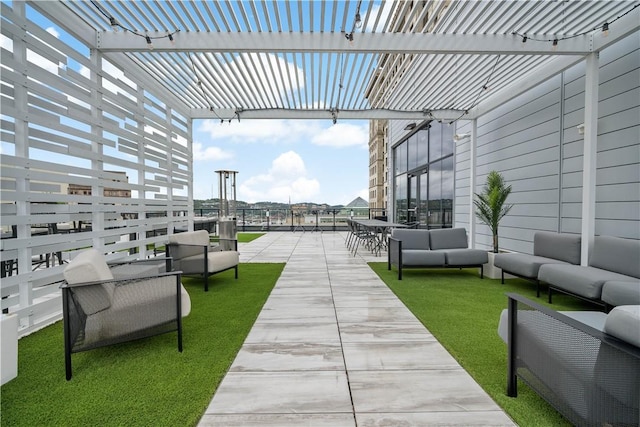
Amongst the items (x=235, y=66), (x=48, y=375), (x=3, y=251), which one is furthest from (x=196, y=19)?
(x=48, y=375)

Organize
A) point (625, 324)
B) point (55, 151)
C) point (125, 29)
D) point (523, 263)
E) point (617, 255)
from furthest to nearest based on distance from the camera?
point (523, 263) → point (125, 29) → point (617, 255) → point (55, 151) → point (625, 324)

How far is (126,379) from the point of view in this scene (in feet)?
6.17

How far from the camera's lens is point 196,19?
338 centimetres

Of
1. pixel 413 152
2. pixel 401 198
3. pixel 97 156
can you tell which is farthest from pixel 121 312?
pixel 401 198

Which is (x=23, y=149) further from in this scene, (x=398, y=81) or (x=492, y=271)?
(x=492, y=271)

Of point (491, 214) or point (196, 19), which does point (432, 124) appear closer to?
point (491, 214)

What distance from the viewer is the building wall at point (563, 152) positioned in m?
3.48

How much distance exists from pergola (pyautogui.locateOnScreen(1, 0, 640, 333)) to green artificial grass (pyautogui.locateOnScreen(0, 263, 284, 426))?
2.90ft

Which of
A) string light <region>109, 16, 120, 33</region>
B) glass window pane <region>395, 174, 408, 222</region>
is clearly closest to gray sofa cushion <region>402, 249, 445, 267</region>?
string light <region>109, 16, 120, 33</region>

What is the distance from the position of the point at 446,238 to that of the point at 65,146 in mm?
5078

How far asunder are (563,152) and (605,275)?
7.53 ft

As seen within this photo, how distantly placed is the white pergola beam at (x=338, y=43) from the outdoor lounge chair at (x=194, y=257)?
7.69 ft

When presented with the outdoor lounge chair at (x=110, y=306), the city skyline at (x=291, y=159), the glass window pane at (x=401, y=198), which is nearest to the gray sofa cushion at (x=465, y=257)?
the outdoor lounge chair at (x=110, y=306)

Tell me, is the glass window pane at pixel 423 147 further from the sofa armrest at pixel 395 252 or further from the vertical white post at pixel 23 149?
the vertical white post at pixel 23 149
